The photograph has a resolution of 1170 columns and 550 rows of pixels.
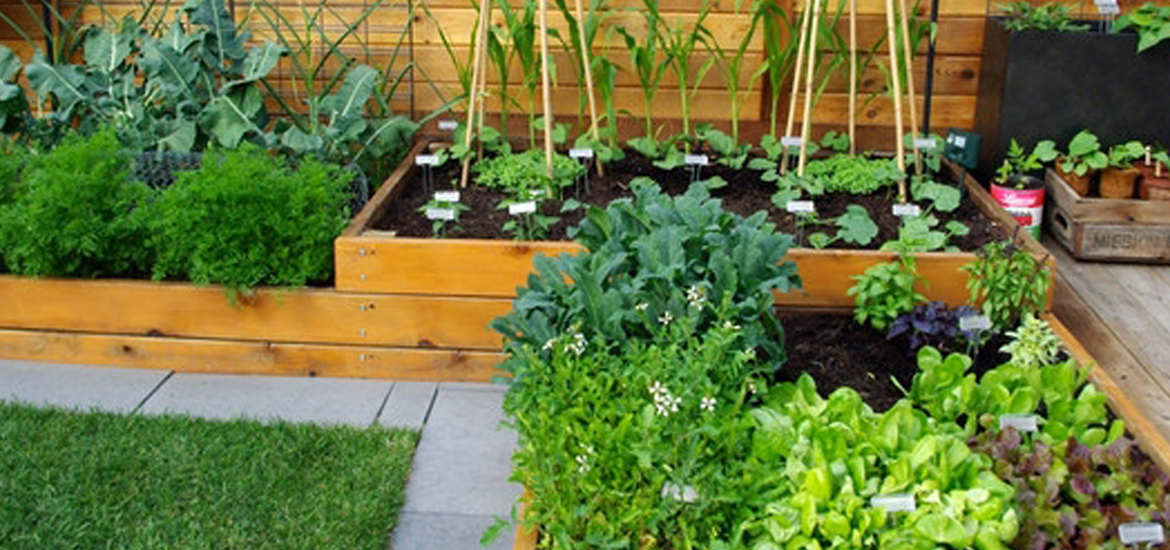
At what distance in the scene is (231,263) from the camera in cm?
366

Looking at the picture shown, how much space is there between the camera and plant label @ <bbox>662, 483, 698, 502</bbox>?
7.82 ft

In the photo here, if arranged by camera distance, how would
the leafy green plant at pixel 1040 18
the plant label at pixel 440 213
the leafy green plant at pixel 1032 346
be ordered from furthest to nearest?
the leafy green plant at pixel 1040 18
the plant label at pixel 440 213
the leafy green plant at pixel 1032 346

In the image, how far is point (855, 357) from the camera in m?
3.25

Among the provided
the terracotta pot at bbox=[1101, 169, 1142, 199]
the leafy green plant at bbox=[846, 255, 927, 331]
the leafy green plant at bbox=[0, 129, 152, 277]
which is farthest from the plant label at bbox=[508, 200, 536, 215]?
the terracotta pot at bbox=[1101, 169, 1142, 199]

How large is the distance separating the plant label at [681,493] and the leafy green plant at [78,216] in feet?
6.56

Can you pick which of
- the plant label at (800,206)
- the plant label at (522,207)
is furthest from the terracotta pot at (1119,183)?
the plant label at (522,207)

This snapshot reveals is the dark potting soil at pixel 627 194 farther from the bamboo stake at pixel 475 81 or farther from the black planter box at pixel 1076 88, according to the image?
the black planter box at pixel 1076 88

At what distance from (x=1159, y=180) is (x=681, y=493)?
2.84 m

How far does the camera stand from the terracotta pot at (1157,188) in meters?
4.45

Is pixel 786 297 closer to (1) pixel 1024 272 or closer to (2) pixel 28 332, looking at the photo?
(1) pixel 1024 272

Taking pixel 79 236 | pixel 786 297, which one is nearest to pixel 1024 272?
pixel 786 297

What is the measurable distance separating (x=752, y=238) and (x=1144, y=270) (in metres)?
2.07

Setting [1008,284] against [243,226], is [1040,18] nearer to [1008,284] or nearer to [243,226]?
[1008,284]

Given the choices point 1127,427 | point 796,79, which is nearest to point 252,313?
point 796,79
